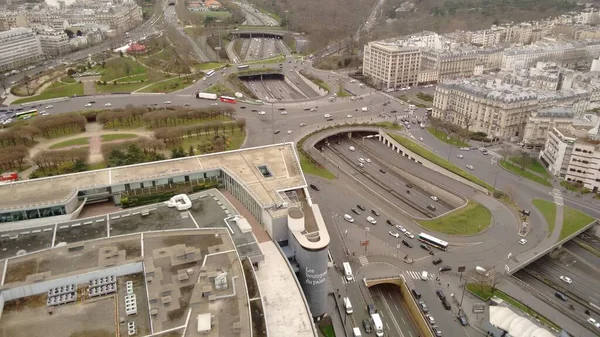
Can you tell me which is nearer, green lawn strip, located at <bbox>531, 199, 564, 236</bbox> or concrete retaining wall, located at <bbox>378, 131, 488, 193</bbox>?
green lawn strip, located at <bbox>531, 199, 564, 236</bbox>

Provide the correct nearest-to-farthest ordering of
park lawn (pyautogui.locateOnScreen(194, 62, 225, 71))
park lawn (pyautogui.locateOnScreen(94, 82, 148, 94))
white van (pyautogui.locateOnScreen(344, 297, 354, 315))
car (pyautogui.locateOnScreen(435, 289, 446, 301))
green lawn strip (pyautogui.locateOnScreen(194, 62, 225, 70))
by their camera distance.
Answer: white van (pyautogui.locateOnScreen(344, 297, 354, 315))
car (pyautogui.locateOnScreen(435, 289, 446, 301))
park lawn (pyautogui.locateOnScreen(94, 82, 148, 94))
park lawn (pyautogui.locateOnScreen(194, 62, 225, 71))
green lawn strip (pyautogui.locateOnScreen(194, 62, 225, 70))

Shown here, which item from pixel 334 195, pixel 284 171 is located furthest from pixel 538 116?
pixel 284 171

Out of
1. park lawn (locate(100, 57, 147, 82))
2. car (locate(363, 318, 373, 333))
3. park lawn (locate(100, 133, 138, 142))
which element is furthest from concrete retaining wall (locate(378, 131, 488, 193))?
park lawn (locate(100, 57, 147, 82))

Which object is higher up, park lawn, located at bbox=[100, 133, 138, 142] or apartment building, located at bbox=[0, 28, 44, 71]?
apartment building, located at bbox=[0, 28, 44, 71]

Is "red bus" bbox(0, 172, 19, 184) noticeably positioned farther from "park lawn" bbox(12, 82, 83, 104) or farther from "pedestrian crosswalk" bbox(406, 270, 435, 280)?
"pedestrian crosswalk" bbox(406, 270, 435, 280)

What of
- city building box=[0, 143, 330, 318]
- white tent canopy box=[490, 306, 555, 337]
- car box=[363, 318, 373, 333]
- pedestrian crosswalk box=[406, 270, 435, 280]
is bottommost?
car box=[363, 318, 373, 333]

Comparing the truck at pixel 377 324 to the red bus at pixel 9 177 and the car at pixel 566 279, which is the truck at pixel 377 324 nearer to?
the car at pixel 566 279

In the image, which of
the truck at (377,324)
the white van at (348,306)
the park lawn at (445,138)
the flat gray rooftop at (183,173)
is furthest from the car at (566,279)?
the park lawn at (445,138)
